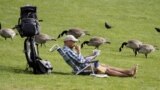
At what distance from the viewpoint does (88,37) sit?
110 ft

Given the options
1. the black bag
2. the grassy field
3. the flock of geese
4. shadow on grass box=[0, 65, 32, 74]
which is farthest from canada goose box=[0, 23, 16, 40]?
the black bag

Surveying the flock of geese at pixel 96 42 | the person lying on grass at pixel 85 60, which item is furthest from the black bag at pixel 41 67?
the flock of geese at pixel 96 42

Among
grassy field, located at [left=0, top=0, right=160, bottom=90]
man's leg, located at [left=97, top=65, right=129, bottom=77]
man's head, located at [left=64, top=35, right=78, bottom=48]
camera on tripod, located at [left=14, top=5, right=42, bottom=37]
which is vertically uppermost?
camera on tripod, located at [left=14, top=5, right=42, bottom=37]

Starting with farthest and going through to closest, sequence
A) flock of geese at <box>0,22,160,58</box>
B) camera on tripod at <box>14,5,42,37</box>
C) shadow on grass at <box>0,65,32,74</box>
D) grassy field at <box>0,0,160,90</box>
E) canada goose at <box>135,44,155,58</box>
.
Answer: flock of geese at <box>0,22,160,58</box>
canada goose at <box>135,44,155,58</box>
shadow on grass at <box>0,65,32,74</box>
camera on tripod at <box>14,5,42,37</box>
grassy field at <box>0,0,160,90</box>

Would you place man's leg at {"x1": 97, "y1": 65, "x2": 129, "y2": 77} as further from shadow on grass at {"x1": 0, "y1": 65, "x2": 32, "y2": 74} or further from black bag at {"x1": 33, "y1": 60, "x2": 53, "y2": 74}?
shadow on grass at {"x1": 0, "y1": 65, "x2": 32, "y2": 74}

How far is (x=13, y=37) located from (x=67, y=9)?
15.7m

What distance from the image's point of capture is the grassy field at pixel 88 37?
627 inches

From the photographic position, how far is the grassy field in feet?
52.2

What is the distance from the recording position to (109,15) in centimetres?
4378

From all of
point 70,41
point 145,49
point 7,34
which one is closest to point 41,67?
point 70,41

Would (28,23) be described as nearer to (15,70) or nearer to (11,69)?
(15,70)

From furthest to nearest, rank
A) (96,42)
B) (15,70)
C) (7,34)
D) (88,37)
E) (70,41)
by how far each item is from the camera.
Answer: (88,37)
(7,34)
(96,42)
(15,70)
(70,41)

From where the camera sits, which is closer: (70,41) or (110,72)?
(70,41)

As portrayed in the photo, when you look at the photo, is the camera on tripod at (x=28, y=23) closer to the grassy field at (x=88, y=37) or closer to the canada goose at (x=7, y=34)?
the grassy field at (x=88, y=37)
